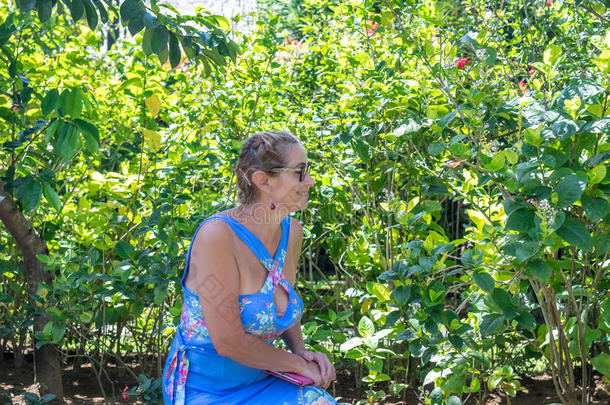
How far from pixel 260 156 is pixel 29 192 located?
3.59 ft

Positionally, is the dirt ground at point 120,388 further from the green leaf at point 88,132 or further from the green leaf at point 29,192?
the green leaf at point 88,132

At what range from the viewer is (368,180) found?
3.58 metres

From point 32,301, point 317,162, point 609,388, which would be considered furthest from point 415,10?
point 32,301

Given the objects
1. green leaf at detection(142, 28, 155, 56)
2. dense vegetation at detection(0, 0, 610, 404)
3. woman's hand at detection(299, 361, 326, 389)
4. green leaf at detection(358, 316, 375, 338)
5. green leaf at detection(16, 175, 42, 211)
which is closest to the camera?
woman's hand at detection(299, 361, 326, 389)

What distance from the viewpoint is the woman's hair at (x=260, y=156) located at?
2.46 metres

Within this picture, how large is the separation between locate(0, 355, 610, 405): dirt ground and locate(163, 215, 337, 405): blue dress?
1274mm

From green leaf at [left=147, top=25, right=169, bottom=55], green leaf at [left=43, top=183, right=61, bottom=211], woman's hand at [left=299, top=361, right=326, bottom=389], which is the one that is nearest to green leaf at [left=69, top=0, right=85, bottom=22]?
green leaf at [left=147, top=25, right=169, bottom=55]

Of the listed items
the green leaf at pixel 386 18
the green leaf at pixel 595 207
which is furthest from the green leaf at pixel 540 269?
the green leaf at pixel 386 18

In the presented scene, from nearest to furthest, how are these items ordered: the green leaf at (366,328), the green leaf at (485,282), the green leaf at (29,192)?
the green leaf at (485,282) < the green leaf at (29,192) < the green leaf at (366,328)

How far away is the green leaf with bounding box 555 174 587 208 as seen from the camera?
2.28m

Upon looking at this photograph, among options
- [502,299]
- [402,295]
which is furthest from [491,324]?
[402,295]

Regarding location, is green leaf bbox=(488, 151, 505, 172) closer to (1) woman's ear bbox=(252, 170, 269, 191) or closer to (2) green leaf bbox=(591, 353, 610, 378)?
(1) woman's ear bbox=(252, 170, 269, 191)

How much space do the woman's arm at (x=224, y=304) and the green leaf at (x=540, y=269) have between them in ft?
2.64

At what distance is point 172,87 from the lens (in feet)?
14.0
